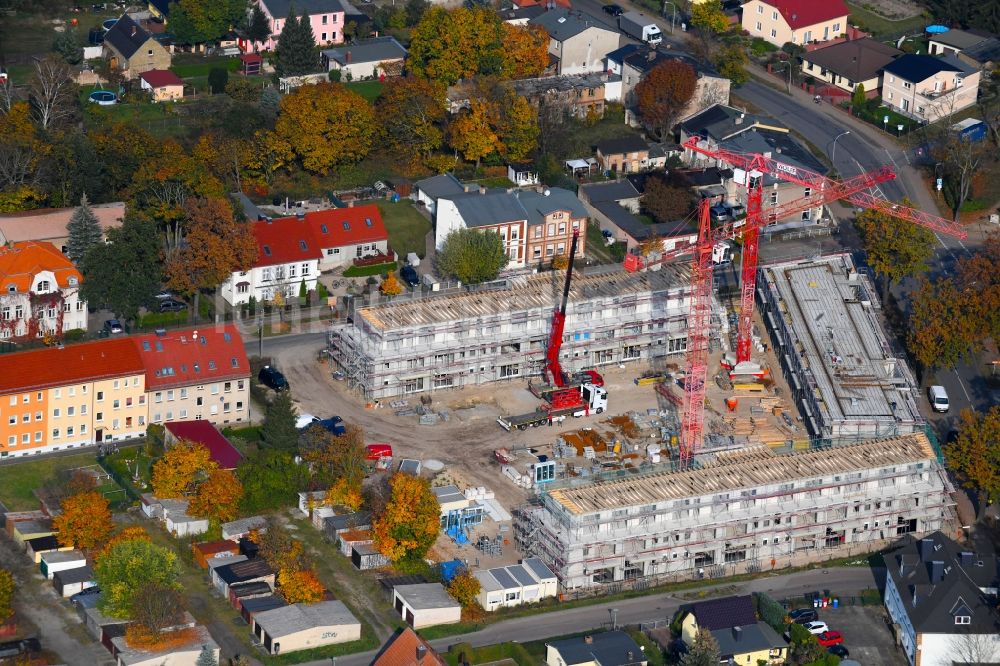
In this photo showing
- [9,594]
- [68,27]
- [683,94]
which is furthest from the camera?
[68,27]

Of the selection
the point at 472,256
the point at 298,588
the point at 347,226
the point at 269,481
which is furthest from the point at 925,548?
the point at 347,226

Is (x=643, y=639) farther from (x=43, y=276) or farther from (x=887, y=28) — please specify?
(x=887, y=28)

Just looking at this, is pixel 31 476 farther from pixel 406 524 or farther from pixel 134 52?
pixel 134 52

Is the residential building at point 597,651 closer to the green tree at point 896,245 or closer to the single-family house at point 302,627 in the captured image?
the single-family house at point 302,627

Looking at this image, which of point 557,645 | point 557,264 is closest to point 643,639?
point 557,645

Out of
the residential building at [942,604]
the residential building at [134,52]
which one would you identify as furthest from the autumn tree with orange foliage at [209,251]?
the residential building at [942,604]
